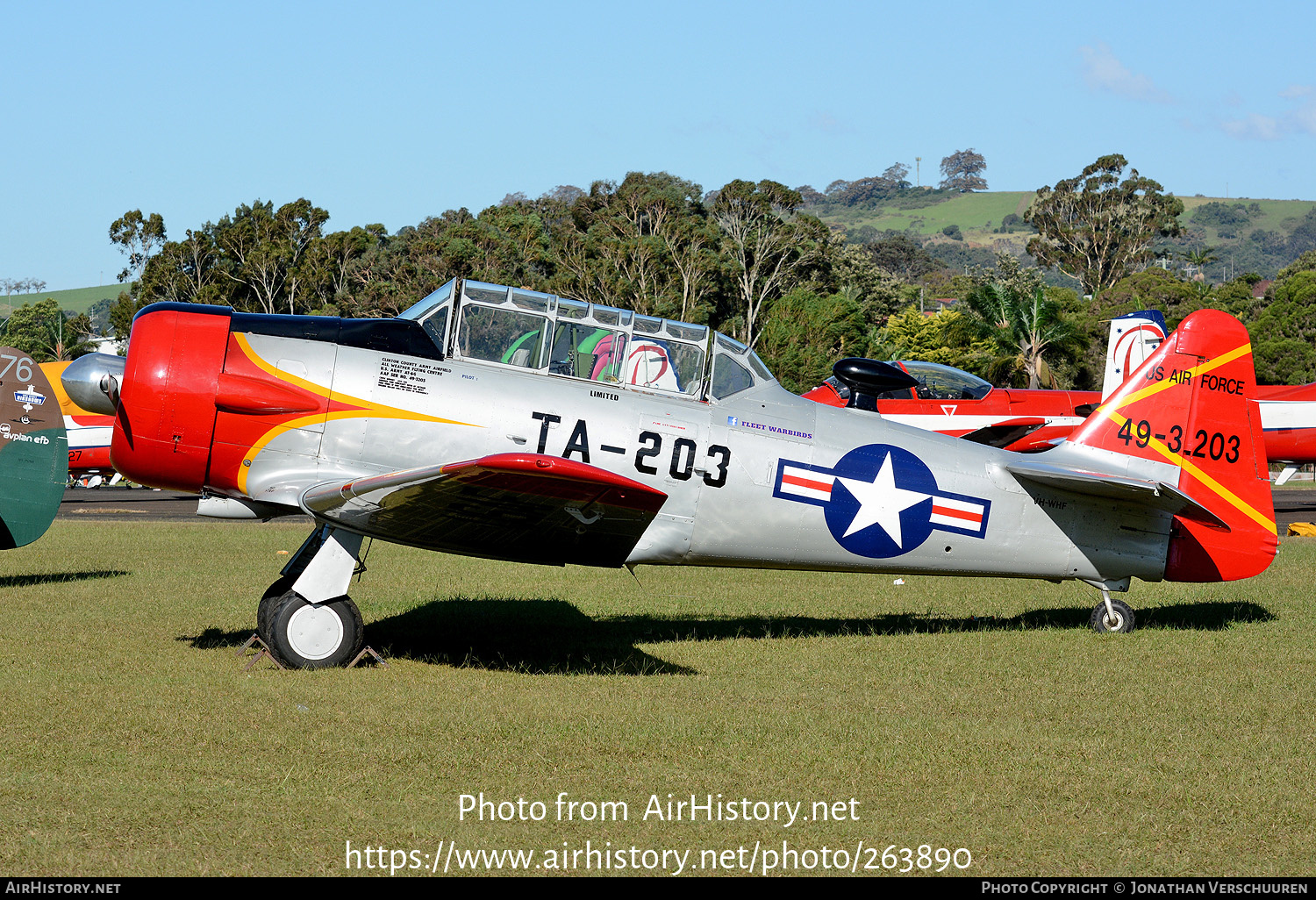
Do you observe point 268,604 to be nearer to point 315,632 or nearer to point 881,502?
point 315,632

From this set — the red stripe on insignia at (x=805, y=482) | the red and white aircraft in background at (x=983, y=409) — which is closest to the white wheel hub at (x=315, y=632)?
the red stripe on insignia at (x=805, y=482)

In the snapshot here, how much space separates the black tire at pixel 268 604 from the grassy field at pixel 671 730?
0.26 m

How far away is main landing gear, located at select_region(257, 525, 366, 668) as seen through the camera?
7562 mm

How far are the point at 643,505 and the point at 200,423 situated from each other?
316 centimetres

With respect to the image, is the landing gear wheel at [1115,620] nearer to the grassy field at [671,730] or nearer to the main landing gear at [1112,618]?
the main landing gear at [1112,618]

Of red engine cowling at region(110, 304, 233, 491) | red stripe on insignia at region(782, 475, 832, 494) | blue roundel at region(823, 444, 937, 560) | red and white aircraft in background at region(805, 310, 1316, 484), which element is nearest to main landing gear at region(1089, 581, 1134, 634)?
blue roundel at region(823, 444, 937, 560)

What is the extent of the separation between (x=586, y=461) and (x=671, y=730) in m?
2.30

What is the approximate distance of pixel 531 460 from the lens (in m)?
A: 6.12

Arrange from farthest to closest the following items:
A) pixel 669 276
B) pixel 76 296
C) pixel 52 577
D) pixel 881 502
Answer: pixel 76 296
pixel 669 276
pixel 52 577
pixel 881 502

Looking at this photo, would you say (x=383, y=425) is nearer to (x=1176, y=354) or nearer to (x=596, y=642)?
(x=596, y=642)

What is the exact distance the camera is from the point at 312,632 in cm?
761

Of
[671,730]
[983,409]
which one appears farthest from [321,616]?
[983,409]

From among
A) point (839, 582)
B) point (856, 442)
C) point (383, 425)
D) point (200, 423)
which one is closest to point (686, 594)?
point (839, 582)

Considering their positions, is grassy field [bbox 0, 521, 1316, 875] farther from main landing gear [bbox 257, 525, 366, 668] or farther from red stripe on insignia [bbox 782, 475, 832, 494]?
red stripe on insignia [bbox 782, 475, 832, 494]
